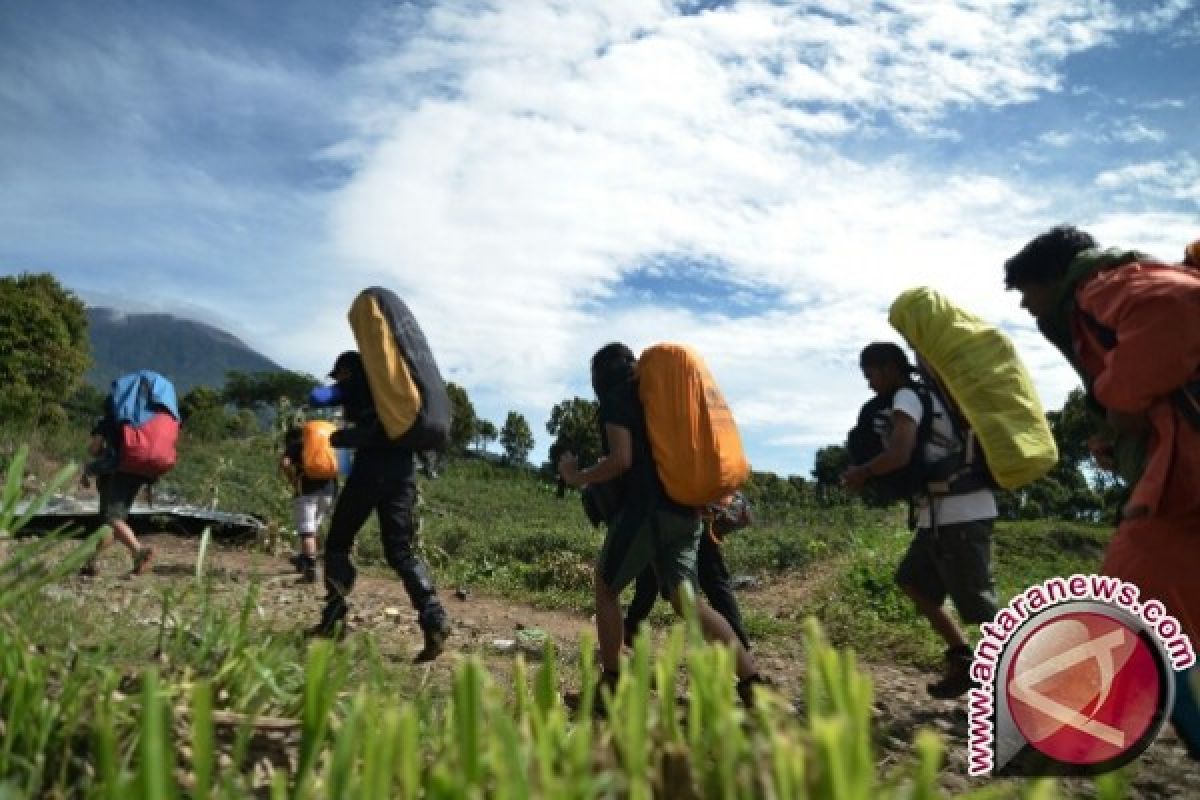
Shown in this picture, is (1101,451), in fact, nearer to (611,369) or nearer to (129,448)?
(611,369)

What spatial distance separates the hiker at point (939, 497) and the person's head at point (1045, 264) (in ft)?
3.91

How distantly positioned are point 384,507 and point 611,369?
1802 millimetres

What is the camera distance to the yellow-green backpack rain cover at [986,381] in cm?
370

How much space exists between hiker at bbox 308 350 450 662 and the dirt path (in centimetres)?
28

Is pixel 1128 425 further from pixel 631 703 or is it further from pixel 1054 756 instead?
pixel 631 703

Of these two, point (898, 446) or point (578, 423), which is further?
point (578, 423)

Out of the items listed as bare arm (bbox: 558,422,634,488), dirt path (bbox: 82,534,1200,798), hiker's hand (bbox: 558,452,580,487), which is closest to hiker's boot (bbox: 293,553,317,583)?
dirt path (bbox: 82,534,1200,798)

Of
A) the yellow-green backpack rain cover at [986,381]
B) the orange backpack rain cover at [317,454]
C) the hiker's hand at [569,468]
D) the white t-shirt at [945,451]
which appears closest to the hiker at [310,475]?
the orange backpack rain cover at [317,454]

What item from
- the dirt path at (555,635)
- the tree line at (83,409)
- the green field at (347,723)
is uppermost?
the tree line at (83,409)

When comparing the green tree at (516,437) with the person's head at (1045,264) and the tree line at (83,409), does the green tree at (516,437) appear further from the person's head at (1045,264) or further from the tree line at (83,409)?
the person's head at (1045,264)

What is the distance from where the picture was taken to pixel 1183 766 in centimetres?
346

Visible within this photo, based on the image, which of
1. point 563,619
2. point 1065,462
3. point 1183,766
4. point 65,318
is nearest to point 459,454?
point 65,318

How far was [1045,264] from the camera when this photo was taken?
2.96m

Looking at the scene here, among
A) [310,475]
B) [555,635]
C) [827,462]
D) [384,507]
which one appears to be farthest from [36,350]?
[827,462]
